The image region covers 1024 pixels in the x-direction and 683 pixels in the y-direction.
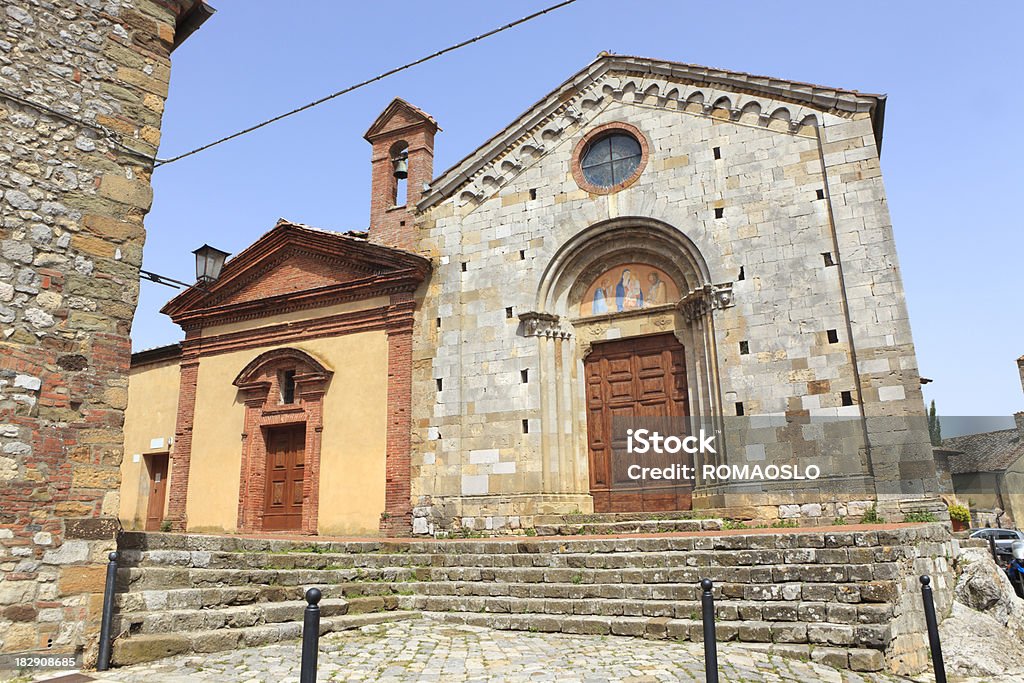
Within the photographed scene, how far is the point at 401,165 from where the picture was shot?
16.2 m

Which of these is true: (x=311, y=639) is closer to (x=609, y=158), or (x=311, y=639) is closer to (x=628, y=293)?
(x=628, y=293)

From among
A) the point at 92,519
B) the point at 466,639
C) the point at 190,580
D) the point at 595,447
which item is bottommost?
the point at 466,639

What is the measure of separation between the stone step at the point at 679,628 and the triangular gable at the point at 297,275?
810 cm

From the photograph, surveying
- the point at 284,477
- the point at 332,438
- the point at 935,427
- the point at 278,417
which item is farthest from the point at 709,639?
the point at 935,427

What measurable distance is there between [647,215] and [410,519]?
7.43m

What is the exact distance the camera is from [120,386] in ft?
22.6

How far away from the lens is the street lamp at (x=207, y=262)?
34.5 feet

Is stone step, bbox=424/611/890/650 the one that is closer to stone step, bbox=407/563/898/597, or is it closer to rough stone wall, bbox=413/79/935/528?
stone step, bbox=407/563/898/597

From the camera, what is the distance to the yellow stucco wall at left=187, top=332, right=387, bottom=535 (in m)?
14.6

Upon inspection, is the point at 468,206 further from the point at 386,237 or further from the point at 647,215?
the point at 647,215

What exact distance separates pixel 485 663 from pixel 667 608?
2.49 meters

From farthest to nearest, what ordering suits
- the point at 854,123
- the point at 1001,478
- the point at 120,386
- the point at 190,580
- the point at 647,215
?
the point at 1001,478
the point at 647,215
the point at 854,123
the point at 190,580
the point at 120,386

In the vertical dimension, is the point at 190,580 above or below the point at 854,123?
below

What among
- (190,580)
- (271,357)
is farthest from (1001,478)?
(190,580)
